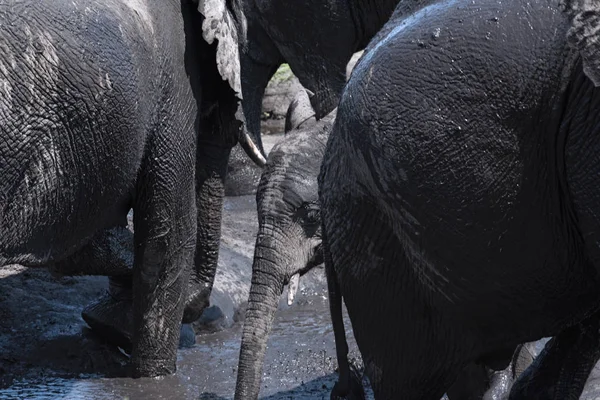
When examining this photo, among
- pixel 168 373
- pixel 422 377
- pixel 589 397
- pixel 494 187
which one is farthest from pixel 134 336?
pixel 494 187

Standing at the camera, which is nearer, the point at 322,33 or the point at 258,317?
the point at 258,317

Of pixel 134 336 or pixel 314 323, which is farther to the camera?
pixel 314 323

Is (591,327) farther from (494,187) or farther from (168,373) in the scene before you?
(168,373)

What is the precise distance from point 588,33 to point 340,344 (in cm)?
153

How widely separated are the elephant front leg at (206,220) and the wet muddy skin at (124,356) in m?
0.23

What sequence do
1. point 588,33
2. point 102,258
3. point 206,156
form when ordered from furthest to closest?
1. point 206,156
2. point 102,258
3. point 588,33

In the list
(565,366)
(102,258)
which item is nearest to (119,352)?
(102,258)

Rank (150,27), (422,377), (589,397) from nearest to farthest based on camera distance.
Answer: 1. (422,377)
2. (589,397)
3. (150,27)

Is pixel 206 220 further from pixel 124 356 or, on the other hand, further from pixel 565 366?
pixel 565 366

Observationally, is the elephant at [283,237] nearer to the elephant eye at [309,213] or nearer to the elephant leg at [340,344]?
the elephant eye at [309,213]

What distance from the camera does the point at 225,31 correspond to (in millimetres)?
4641

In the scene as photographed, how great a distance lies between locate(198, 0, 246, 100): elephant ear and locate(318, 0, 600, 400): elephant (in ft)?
5.78

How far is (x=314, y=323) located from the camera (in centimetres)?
Result: 571

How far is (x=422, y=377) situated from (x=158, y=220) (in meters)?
1.95
